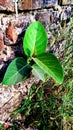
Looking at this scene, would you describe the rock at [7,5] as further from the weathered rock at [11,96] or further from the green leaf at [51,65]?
the weathered rock at [11,96]

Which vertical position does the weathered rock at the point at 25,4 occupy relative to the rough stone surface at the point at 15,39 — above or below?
above

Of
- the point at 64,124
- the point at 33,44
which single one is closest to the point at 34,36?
the point at 33,44

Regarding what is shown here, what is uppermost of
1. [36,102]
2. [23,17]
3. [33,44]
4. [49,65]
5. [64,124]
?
[23,17]

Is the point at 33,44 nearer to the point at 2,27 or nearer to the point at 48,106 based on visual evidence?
the point at 2,27

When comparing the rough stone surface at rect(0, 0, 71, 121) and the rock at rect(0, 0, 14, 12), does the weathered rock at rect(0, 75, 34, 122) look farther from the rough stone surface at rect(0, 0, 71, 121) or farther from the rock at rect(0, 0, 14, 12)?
the rock at rect(0, 0, 14, 12)

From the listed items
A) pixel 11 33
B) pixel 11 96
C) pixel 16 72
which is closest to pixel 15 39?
pixel 11 33

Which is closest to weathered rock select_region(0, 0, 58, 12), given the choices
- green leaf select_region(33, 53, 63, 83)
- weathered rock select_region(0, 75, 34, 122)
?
green leaf select_region(33, 53, 63, 83)

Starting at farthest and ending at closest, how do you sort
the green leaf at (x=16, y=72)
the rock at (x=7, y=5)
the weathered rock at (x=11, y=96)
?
the weathered rock at (x=11, y=96) → the green leaf at (x=16, y=72) → the rock at (x=7, y=5)

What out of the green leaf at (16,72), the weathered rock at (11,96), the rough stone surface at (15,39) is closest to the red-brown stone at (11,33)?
the rough stone surface at (15,39)
